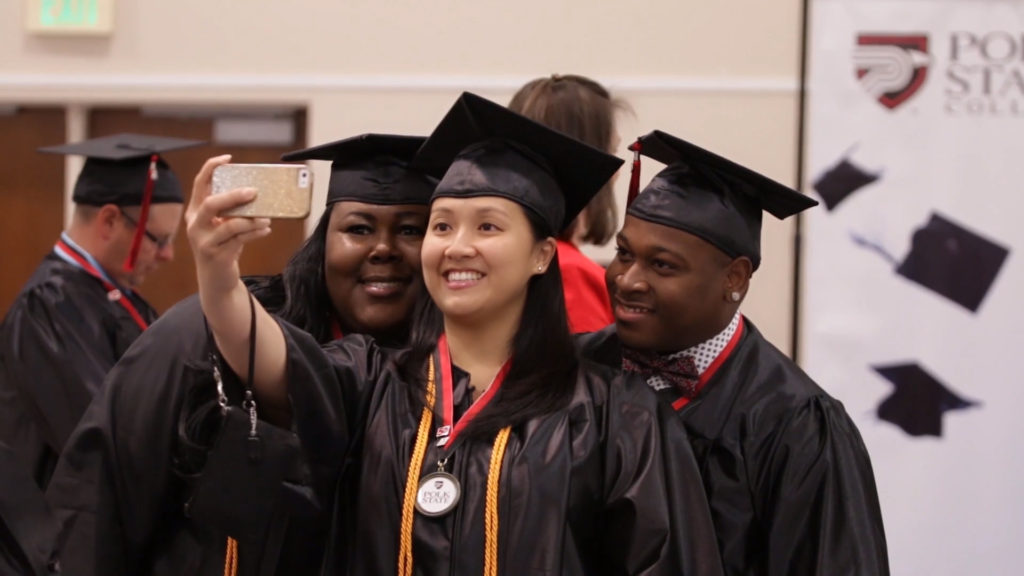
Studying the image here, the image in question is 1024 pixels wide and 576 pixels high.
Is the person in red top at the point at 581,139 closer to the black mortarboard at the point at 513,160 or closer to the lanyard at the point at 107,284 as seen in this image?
the black mortarboard at the point at 513,160

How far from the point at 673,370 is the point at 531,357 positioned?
1.03 feet

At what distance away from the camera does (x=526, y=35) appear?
18.5ft

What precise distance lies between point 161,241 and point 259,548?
8.26ft

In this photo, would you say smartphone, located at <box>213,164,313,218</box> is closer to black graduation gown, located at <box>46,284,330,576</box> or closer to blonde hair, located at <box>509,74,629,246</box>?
black graduation gown, located at <box>46,284,330,576</box>

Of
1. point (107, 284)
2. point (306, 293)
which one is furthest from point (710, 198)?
point (107, 284)

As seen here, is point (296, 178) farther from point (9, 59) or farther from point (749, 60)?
point (9, 59)

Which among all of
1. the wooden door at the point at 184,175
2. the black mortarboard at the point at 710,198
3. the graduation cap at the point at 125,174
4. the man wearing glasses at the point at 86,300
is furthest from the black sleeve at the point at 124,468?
the wooden door at the point at 184,175

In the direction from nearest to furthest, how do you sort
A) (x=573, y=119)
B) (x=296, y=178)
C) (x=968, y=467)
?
(x=296, y=178) → (x=573, y=119) → (x=968, y=467)

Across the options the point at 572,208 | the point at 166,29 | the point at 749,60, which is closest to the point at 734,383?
the point at 572,208

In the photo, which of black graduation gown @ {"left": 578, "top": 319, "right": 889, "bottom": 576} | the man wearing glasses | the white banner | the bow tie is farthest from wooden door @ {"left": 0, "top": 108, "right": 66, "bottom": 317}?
black graduation gown @ {"left": 578, "top": 319, "right": 889, "bottom": 576}

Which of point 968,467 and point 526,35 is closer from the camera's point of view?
point 968,467

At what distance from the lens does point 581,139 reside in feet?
10.8

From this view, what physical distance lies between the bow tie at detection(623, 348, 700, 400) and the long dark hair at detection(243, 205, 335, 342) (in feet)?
2.35

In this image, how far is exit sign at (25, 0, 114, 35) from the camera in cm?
584
